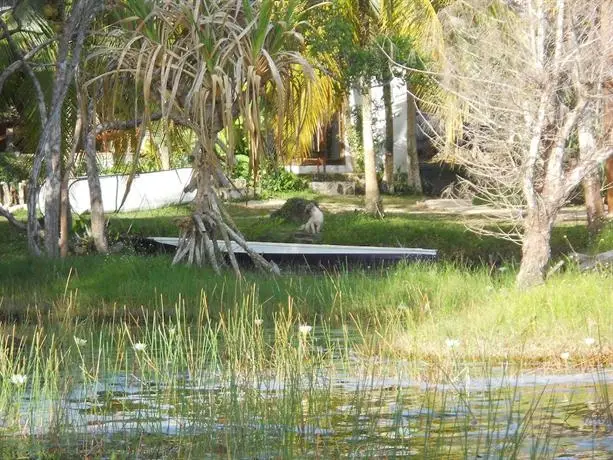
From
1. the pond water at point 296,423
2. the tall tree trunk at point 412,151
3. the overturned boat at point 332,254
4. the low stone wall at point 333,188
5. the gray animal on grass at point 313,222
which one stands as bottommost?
the pond water at point 296,423

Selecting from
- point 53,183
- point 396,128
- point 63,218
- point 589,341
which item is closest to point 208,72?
point 53,183

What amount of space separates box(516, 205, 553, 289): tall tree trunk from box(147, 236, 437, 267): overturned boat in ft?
17.5

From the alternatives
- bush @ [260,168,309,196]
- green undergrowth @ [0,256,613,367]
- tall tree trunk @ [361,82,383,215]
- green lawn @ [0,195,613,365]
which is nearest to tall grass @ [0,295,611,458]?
green undergrowth @ [0,256,613,367]

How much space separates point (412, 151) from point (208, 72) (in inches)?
679

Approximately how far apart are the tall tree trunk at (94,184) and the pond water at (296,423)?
8970 mm

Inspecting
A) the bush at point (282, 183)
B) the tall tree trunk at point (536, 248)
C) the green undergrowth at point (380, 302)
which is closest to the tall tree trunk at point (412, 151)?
the bush at point (282, 183)

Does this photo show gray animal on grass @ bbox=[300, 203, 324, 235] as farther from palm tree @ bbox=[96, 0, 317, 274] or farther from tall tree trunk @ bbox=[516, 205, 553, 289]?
tall tree trunk @ bbox=[516, 205, 553, 289]

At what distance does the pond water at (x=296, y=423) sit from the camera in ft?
19.0

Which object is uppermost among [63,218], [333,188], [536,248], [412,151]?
[412,151]

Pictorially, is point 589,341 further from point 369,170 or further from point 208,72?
point 369,170

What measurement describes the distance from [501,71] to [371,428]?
726 centimetres

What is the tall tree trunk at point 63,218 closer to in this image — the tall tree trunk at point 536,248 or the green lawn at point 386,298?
the green lawn at point 386,298

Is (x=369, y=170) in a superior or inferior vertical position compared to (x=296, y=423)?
superior

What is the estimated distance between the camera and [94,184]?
55.6ft
